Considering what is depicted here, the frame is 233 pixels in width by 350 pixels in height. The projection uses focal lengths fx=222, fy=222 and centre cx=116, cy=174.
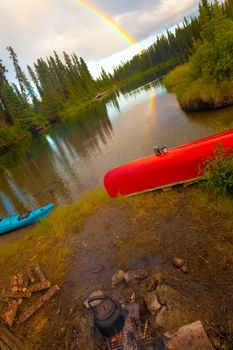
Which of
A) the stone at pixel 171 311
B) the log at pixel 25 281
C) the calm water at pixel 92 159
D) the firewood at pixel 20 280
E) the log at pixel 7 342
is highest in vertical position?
the log at pixel 7 342

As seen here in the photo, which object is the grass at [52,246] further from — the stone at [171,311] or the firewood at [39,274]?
the stone at [171,311]

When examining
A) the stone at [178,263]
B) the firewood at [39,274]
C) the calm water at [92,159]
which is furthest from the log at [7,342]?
the calm water at [92,159]

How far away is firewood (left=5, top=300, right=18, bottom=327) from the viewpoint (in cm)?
505

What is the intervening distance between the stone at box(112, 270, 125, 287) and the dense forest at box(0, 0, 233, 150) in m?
17.9

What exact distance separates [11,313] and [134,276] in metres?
3.09

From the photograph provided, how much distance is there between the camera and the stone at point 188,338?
3096 mm

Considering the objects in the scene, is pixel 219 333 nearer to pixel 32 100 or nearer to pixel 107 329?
pixel 107 329

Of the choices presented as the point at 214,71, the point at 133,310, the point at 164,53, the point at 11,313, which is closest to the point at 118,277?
the point at 133,310

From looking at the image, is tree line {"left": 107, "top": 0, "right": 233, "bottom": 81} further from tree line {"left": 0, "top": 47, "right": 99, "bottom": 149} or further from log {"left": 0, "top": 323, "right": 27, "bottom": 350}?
log {"left": 0, "top": 323, "right": 27, "bottom": 350}

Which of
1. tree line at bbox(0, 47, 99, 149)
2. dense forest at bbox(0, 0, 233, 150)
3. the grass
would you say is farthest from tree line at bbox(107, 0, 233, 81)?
the grass

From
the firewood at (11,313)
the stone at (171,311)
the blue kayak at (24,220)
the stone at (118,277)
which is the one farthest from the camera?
the blue kayak at (24,220)

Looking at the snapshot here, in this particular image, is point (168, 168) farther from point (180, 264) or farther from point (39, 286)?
point (39, 286)

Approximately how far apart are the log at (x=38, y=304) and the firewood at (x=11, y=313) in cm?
20

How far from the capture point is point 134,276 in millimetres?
4793
